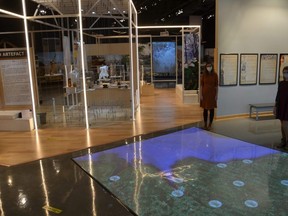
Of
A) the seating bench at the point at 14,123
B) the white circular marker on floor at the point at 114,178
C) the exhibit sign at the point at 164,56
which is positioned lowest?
the white circular marker on floor at the point at 114,178

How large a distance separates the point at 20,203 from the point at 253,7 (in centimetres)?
652

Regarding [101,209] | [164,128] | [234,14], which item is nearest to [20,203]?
[101,209]

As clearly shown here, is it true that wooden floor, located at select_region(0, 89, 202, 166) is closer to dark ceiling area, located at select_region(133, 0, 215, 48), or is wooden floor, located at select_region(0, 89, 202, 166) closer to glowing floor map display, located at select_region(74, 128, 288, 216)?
glowing floor map display, located at select_region(74, 128, 288, 216)

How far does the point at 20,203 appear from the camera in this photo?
3.10 m

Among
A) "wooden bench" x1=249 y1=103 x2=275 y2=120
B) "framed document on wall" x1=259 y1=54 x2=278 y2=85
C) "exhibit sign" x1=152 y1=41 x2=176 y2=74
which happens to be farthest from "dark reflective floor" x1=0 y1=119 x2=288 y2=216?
"exhibit sign" x1=152 y1=41 x2=176 y2=74

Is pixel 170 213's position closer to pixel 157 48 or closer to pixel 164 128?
pixel 164 128

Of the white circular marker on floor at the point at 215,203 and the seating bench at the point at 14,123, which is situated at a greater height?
the seating bench at the point at 14,123

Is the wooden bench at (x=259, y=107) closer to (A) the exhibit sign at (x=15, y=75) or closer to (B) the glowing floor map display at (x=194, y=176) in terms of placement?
(B) the glowing floor map display at (x=194, y=176)

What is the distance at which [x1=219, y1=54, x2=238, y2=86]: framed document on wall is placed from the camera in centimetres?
669

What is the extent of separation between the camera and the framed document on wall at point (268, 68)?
7.06 metres

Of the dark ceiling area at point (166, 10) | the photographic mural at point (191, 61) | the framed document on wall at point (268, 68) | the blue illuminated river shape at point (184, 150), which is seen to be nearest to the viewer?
the blue illuminated river shape at point (184, 150)

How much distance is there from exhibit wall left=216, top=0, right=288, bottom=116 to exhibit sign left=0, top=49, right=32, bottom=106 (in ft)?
16.4

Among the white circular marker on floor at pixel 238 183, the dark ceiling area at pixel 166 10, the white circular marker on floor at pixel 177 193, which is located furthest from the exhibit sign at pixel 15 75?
the white circular marker on floor at pixel 238 183

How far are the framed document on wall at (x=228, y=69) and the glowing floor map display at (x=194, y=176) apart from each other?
6.45 feet
